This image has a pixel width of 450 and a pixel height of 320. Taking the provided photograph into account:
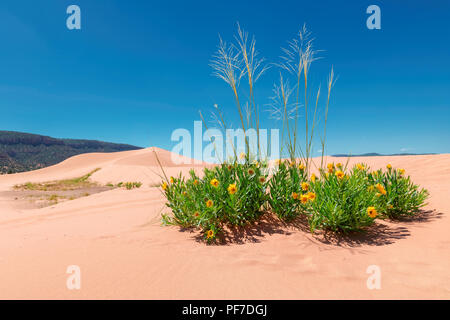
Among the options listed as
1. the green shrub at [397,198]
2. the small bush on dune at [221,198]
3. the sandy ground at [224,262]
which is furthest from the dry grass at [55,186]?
the green shrub at [397,198]

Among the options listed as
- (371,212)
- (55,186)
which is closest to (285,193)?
(371,212)

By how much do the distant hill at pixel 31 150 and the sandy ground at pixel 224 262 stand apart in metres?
29.2

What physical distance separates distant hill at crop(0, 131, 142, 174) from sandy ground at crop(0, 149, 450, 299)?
2921 centimetres

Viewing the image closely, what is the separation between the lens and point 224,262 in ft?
7.51

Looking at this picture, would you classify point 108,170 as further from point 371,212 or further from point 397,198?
point 371,212

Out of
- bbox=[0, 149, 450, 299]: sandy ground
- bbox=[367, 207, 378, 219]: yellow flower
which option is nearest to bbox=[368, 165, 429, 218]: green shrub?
bbox=[0, 149, 450, 299]: sandy ground

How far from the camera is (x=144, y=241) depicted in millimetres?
2873

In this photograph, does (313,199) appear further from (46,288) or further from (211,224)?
(46,288)

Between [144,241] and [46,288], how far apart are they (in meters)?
1.08

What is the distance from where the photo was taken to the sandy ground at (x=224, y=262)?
6.02 feet

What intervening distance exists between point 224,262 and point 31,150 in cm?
4370

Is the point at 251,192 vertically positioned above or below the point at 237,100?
below

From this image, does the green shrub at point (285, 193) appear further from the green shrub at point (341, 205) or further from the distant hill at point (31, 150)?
the distant hill at point (31, 150)
